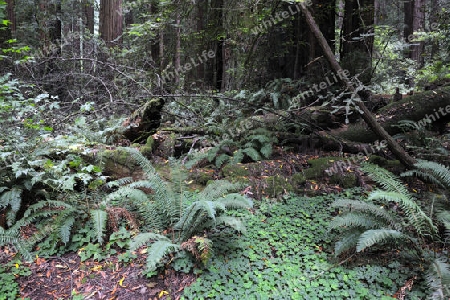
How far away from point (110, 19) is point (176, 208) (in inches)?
335

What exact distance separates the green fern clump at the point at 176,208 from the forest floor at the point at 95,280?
200mm

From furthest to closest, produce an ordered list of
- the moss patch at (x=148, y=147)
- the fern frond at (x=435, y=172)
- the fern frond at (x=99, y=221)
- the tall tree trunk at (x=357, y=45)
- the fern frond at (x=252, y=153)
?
the tall tree trunk at (x=357, y=45)
the moss patch at (x=148, y=147)
the fern frond at (x=252, y=153)
the fern frond at (x=435, y=172)
the fern frond at (x=99, y=221)

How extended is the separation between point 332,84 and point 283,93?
1.37 m

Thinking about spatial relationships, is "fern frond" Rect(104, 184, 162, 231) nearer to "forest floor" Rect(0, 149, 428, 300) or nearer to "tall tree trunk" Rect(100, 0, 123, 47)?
"forest floor" Rect(0, 149, 428, 300)

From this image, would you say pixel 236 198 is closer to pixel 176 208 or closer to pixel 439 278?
pixel 176 208

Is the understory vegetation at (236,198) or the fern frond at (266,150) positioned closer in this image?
the understory vegetation at (236,198)

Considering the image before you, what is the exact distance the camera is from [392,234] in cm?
308

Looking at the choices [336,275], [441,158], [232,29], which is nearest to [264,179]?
[336,275]

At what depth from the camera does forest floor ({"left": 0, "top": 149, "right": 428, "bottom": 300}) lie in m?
3.16

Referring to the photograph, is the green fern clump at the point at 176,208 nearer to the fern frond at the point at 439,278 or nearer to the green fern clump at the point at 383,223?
the green fern clump at the point at 383,223

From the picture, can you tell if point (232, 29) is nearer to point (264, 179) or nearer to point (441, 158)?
point (264, 179)

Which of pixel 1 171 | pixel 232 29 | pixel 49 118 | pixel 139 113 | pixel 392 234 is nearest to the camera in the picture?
pixel 392 234

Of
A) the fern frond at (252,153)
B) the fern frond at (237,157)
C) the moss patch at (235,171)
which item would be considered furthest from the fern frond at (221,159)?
the fern frond at (252,153)

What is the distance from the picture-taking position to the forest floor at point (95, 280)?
3.16 metres
